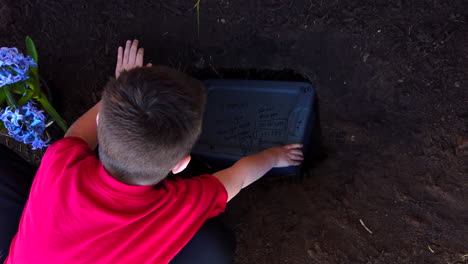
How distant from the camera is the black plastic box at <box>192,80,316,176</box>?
155 cm

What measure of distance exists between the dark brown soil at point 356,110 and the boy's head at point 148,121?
0.75m

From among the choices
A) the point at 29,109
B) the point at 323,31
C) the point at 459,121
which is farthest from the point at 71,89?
the point at 459,121

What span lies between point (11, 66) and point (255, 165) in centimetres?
84

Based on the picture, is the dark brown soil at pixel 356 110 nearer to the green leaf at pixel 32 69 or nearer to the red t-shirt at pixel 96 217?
the green leaf at pixel 32 69

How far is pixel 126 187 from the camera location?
3.14 ft

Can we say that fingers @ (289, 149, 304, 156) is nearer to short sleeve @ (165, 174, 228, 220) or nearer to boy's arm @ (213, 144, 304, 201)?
boy's arm @ (213, 144, 304, 201)

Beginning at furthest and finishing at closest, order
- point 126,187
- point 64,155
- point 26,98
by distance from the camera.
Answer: point 26,98
point 64,155
point 126,187

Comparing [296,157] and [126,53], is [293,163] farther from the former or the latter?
[126,53]

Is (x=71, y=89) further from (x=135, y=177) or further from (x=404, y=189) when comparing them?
(x=404, y=189)

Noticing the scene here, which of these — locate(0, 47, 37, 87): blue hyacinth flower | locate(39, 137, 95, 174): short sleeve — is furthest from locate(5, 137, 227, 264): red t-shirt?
locate(0, 47, 37, 87): blue hyacinth flower

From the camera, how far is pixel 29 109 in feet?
3.84

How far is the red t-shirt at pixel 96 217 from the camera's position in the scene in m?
0.93

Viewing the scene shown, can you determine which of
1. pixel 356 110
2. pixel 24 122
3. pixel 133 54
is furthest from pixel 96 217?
pixel 356 110

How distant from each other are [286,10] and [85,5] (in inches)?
38.9
